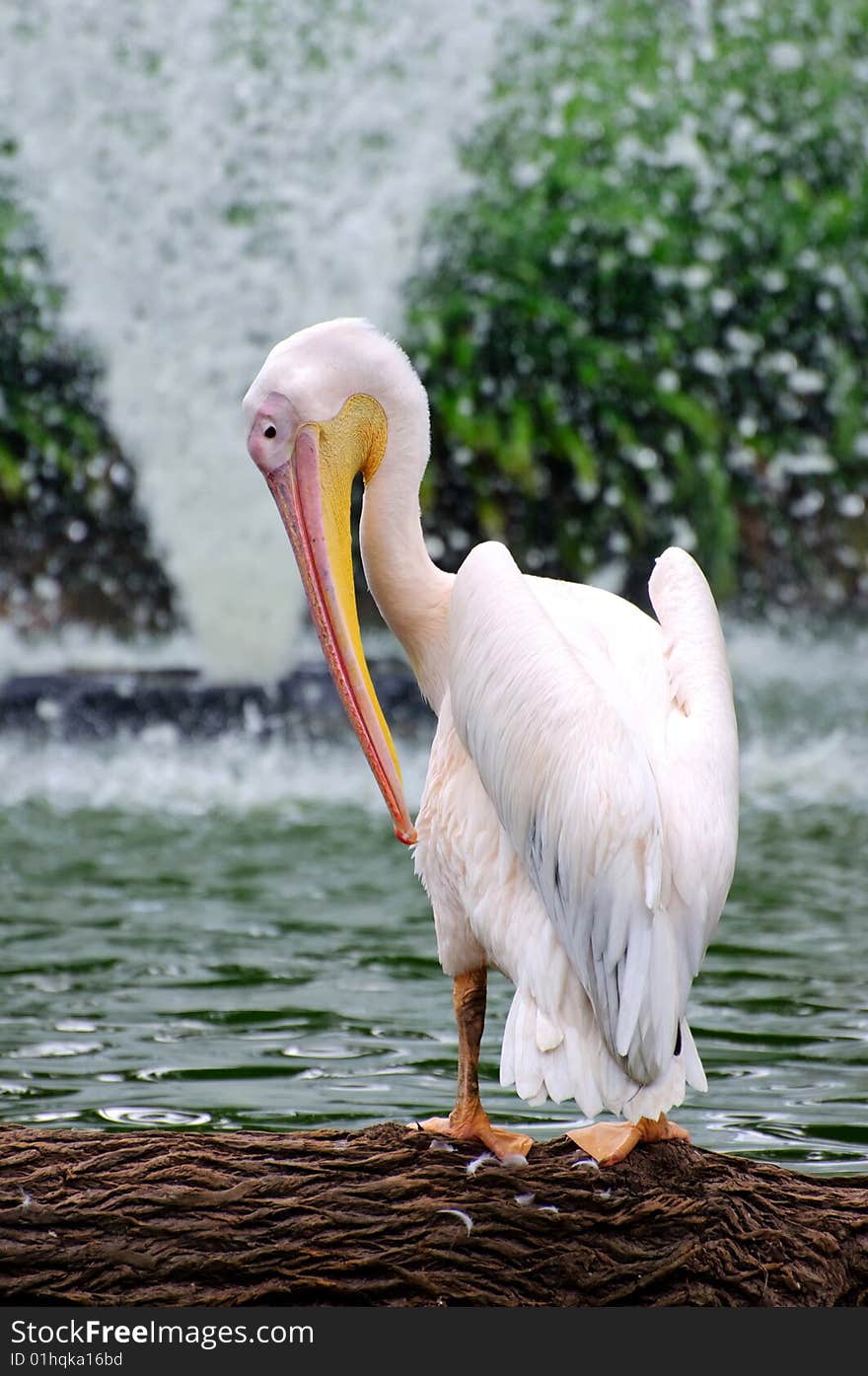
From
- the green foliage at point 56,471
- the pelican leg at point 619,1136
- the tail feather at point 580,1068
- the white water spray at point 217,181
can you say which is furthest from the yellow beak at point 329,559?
the green foliage at point 56,471

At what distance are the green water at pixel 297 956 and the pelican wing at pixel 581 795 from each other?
3.63ft

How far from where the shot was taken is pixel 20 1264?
9.14 feet

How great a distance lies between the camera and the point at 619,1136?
304cm

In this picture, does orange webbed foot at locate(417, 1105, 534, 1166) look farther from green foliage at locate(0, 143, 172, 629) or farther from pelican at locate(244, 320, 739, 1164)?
green foliage at locate(0, 143, 172, 629)

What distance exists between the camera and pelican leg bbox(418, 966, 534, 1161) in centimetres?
307

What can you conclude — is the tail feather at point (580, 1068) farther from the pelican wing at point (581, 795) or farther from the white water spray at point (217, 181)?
the white water spray at point (217, 181)

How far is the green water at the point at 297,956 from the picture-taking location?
427 cm

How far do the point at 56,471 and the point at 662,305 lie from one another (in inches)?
181

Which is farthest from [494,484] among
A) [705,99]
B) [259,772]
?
[259,772]

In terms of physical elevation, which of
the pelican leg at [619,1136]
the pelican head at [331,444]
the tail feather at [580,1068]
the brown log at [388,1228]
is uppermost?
the pelican head at [331,444]

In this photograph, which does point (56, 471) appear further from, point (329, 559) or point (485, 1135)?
point (485, 1135)

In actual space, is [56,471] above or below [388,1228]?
above

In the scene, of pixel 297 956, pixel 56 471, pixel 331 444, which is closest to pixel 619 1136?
pixel 331 444

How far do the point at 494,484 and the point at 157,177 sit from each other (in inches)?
129
